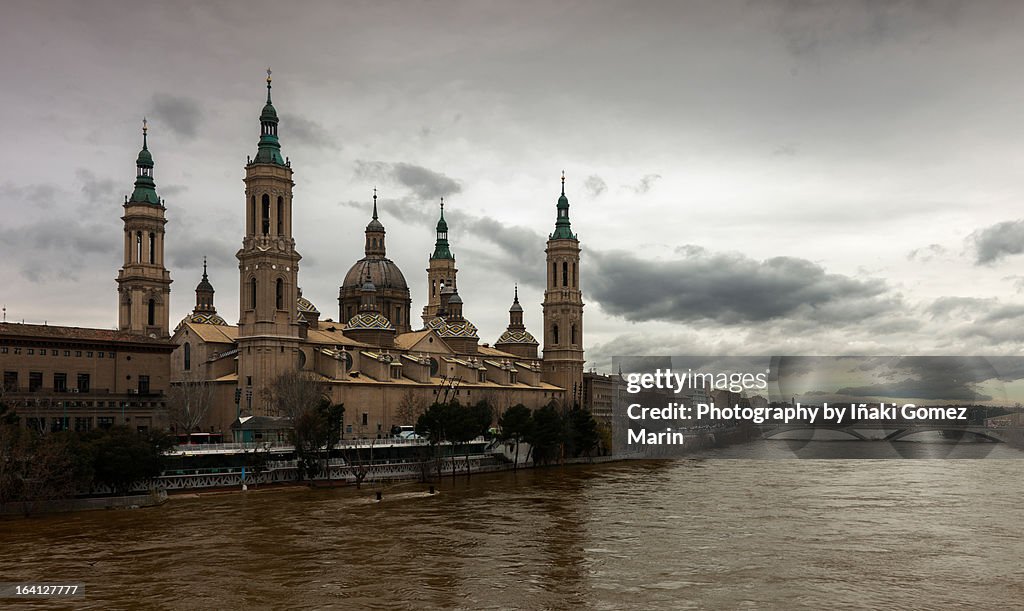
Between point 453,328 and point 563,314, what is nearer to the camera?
point 453,328

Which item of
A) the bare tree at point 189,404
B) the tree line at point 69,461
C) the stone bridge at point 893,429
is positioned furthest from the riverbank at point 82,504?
the stone bridge at point 893,429

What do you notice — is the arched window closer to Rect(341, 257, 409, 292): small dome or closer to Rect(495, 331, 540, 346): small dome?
Rect(341, 257, 409, 292): small dome

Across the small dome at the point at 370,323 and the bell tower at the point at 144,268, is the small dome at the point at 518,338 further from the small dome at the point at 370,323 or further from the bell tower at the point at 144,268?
the bell tower at the point at 144,268

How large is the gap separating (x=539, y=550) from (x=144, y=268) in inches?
3392

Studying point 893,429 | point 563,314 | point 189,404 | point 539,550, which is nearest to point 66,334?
point 189,404

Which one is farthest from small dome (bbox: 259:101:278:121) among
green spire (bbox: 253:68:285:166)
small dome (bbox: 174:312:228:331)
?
small dome (bbox: 174:312:228:331)

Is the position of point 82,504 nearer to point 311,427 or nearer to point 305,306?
point 311,427

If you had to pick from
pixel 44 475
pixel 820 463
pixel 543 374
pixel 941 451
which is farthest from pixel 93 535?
pixel 941 451

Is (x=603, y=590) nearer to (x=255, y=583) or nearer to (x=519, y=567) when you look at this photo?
(x=519, y=567)

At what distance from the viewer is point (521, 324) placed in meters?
170

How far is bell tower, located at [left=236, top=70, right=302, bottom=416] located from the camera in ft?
341

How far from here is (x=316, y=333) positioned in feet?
399

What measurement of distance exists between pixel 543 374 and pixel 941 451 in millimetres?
62648

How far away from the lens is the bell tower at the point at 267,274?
104 metres
